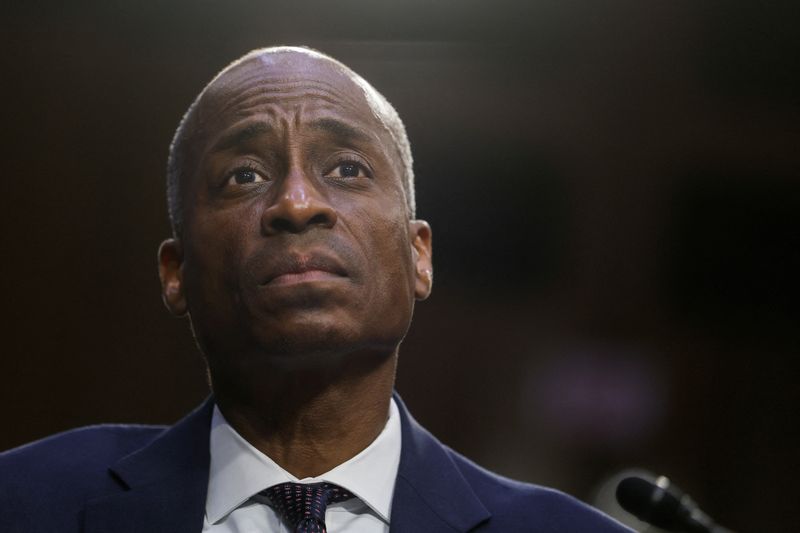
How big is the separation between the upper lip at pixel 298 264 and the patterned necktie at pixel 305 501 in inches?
15.6

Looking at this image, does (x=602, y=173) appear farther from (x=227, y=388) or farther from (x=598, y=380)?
(x=227, y=388)

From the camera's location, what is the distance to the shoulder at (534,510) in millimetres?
1982

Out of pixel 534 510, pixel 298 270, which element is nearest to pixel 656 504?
pixel 534 510

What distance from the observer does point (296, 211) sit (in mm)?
1812

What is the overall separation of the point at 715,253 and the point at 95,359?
82.7 inches

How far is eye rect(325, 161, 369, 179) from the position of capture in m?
1.96

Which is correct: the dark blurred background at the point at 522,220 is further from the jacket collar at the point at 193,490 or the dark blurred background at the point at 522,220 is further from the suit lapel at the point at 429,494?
the suit lapel at the point at 429,494

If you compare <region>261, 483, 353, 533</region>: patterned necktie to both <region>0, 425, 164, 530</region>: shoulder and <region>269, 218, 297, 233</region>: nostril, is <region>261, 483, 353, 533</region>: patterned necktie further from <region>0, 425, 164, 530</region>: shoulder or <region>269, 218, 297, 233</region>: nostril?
<region>269, 218, 297, 233</region>: nostril

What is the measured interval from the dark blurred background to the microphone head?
1.61 meters

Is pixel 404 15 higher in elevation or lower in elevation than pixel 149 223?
higher

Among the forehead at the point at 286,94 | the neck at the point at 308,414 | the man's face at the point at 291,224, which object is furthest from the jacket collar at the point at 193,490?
the forehead at the point at 286,94

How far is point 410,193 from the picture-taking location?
86.7 inches

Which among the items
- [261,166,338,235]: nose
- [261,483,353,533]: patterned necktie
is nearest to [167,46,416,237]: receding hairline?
[261,166,338,235]: nose

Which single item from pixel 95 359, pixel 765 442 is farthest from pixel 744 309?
pixel 95 359
